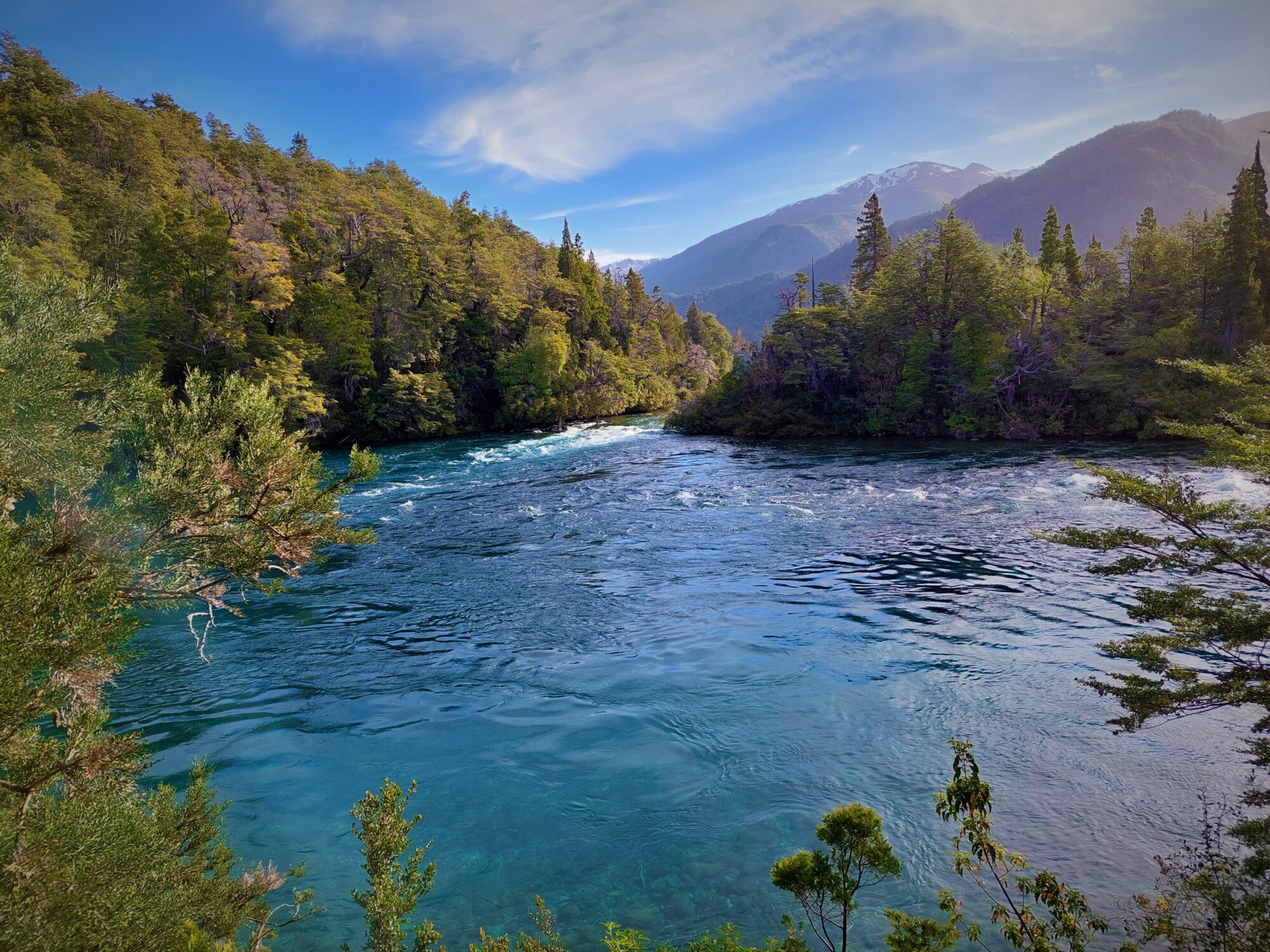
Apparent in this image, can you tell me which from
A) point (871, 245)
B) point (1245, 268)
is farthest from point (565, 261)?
point (1245, 268)

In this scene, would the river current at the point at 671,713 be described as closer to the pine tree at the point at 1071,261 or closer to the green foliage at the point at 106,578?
the green foliage at the point at 106,578

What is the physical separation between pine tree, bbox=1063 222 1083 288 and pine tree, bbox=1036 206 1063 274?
0.31 meters

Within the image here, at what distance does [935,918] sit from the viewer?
4.68m

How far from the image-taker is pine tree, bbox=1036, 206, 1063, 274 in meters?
42.9

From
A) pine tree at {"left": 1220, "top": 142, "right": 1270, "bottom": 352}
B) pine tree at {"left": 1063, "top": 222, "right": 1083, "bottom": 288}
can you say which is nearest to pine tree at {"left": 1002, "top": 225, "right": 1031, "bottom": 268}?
pine tree at {"left": 1063, "top": 222, "right": 1083, "bottom": 288}

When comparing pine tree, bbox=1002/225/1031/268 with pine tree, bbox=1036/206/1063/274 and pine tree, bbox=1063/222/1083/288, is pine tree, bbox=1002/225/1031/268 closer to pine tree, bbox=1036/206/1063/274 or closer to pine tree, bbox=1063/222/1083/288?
pine tree, bbox=1063/222/1083/288

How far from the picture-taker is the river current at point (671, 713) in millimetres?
5344

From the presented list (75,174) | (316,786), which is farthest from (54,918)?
(75,174)

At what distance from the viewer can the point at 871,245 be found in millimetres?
50250

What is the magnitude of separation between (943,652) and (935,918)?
5036mm

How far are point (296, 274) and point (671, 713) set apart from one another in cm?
3663

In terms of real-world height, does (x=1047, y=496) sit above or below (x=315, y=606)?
below

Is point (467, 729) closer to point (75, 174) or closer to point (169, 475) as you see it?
point (169, 475)

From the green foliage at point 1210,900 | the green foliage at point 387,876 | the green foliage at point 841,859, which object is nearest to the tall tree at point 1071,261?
the green foliage at point 1210,900
